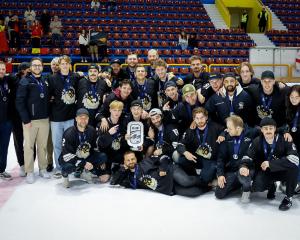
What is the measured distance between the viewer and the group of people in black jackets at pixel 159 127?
4.35 metres

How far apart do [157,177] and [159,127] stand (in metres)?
0.73

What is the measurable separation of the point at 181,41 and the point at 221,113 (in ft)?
36.9

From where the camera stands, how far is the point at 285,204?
411 cm

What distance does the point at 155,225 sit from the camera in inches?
147

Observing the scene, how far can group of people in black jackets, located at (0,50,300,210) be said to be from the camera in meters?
4.35

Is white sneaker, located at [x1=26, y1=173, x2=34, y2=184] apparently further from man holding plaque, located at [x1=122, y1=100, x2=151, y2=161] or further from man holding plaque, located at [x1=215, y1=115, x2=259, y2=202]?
man holding plaque, located at [x1=215, y1=115, x2=259, y2=202]

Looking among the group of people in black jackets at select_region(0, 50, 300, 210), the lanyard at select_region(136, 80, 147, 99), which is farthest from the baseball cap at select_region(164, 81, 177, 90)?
the lanyard at select_region(136, 80, 147, 99)

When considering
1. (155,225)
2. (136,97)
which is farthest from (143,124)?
(155,225)

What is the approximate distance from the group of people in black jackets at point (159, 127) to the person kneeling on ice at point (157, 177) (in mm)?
13

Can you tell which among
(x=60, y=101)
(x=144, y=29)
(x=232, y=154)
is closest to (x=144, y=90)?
(x=60, y=101)

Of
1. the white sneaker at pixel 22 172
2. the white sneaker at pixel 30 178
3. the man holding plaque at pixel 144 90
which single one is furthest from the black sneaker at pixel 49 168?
the man holding plaque at pixel 144 90

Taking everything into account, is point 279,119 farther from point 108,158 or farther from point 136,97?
point 108,158

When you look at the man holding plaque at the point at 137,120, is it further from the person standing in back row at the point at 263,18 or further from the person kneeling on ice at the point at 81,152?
the person standing in back row at the point at 263,18

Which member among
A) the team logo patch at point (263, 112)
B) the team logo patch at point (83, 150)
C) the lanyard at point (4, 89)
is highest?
the lanyard at point (4, 89)
